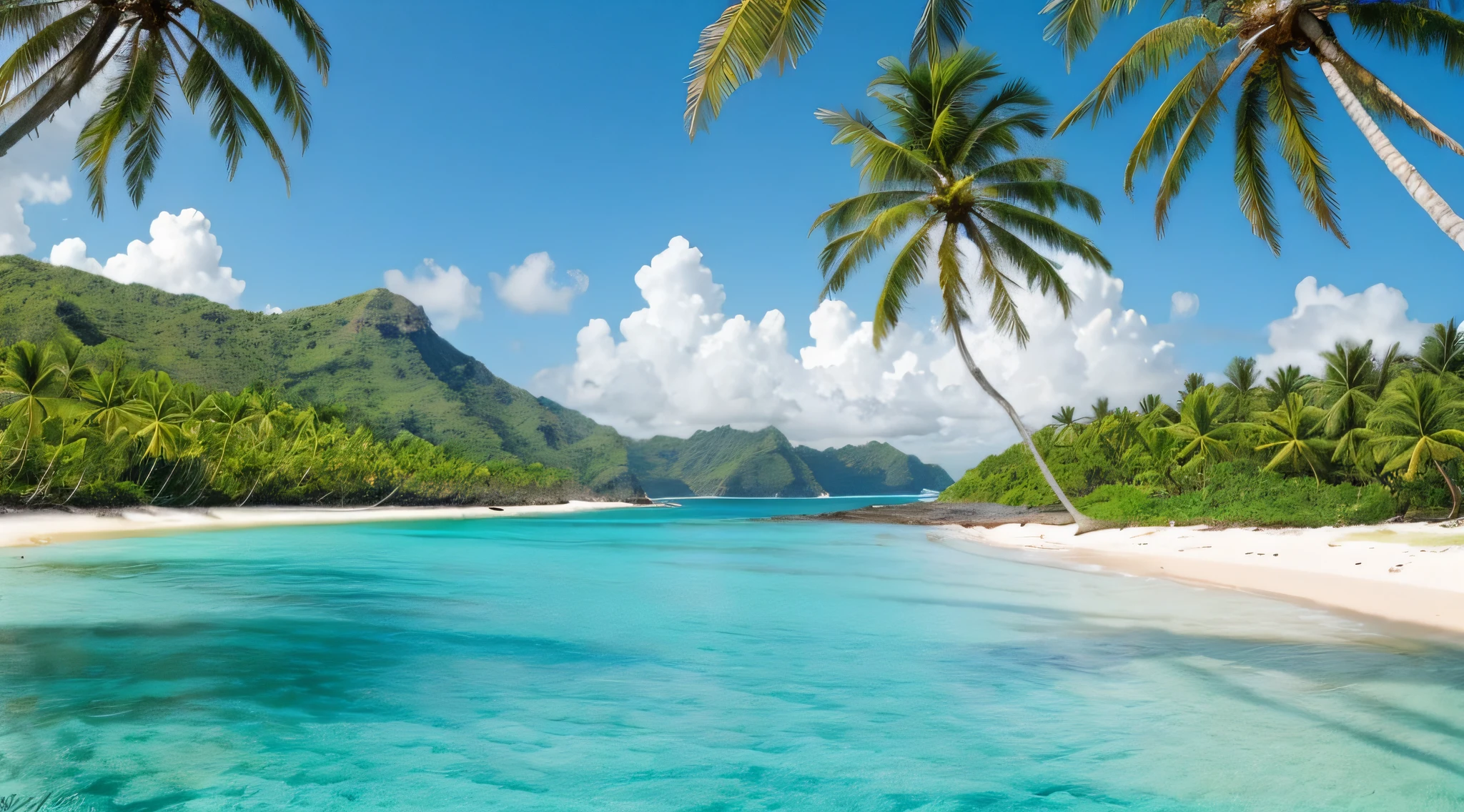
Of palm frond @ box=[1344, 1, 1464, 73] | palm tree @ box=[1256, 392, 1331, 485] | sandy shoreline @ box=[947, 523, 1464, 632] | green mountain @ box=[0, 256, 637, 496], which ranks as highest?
green mountain @ box=[0, 256, 637, 496]

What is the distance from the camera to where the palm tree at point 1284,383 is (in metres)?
25.0

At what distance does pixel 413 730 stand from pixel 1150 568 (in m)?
12.0

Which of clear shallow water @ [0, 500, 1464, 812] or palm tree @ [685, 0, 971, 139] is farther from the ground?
palm tree @ [685, 0, 971, 139]

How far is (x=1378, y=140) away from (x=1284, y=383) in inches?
807

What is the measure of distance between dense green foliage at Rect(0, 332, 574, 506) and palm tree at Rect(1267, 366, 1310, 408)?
A: 36.7m

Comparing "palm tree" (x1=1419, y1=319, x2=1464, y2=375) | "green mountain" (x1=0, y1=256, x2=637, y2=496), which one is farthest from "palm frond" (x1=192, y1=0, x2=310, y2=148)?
"green mountain" (x1=0, y1=256, x2=637, y2=496)

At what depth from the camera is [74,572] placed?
36.6 ft

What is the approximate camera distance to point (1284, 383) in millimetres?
25359

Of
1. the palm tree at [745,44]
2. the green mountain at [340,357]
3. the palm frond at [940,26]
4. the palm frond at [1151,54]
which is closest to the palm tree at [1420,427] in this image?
the palm frond at [1151,54]

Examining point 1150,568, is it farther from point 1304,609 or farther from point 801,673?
point 801,673

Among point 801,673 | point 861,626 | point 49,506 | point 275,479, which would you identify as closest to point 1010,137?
point 861,626

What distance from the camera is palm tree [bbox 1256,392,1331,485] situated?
59.8 feet

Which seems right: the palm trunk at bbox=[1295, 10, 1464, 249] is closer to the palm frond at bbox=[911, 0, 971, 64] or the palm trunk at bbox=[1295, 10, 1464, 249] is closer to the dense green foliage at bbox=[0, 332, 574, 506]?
the palm frond at bbox=[911, 0, 971, 64]

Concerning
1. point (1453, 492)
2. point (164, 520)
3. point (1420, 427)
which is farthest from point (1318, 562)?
point (164, 520)
